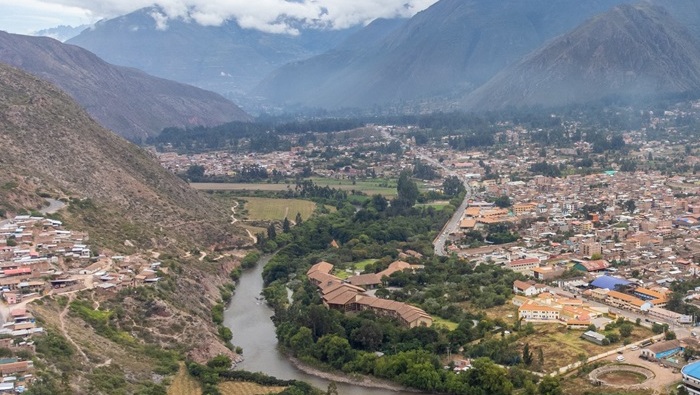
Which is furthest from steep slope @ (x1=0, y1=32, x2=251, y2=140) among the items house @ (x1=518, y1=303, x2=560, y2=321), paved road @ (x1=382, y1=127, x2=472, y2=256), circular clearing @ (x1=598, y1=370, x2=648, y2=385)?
circular clearing @ (x1=598, y1=370, x2=648, y2=385)

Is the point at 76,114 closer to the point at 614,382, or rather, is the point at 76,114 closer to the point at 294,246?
the point at 294,246

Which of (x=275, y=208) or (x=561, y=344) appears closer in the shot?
(x=561, y=344)

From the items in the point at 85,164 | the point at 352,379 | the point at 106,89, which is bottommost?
the point at 352,379

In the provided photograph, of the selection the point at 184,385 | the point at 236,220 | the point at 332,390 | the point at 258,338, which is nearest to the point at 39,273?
the point at 184,385

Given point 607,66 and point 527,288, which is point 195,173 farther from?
point 607,66

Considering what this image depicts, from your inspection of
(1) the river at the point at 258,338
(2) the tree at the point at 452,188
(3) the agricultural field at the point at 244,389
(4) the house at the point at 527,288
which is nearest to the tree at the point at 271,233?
(1) the river at the point at 258,338

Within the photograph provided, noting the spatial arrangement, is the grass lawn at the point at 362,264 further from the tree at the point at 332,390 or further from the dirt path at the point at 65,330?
the dirt path at the point at 65,330

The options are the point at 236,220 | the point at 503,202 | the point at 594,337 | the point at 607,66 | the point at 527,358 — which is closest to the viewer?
the point at 527,358

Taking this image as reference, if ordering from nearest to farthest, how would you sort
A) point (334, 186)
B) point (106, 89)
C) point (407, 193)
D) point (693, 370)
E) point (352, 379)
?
point (693, 370) < point (352, 379) < point (407, 193) < point (334, 186) < point (106, 89)

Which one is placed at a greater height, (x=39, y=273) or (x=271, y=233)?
(x=39, y=273)
